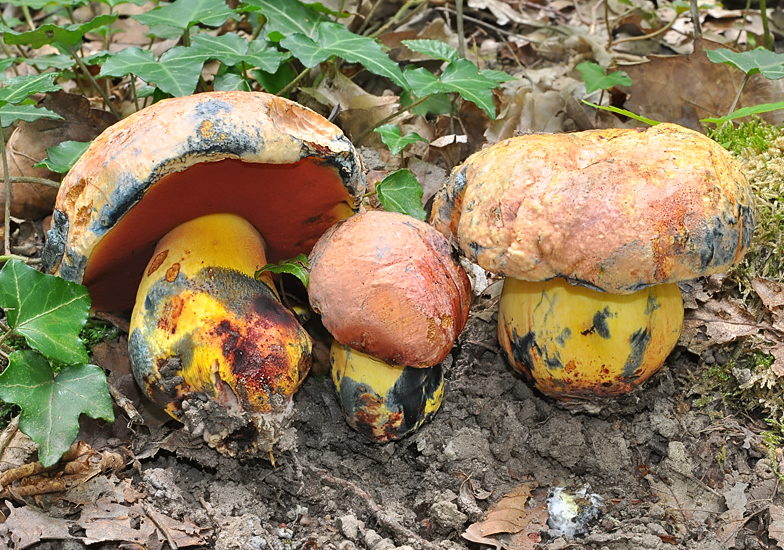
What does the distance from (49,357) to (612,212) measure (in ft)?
5.46

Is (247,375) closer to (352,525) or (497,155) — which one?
(352,525)

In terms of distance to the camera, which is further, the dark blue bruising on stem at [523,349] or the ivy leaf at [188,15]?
the ivy leaf at [188,15]

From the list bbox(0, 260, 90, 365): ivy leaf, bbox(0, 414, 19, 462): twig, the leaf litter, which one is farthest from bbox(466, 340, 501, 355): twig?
bbox(0, 414, 19, 462): twig

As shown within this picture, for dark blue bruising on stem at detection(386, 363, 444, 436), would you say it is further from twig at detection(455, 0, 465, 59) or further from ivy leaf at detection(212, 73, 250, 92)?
twig at detection(455, 0, 465, 59)

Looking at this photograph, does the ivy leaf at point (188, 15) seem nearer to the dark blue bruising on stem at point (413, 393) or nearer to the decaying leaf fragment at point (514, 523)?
the dark blue bruising on stem at point (413, 393)

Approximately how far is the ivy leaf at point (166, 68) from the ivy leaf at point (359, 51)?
20.9 inches

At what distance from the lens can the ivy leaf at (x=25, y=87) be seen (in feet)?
8.18

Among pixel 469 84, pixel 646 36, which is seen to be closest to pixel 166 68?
pixel 469 84

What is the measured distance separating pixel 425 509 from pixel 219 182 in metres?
1.21

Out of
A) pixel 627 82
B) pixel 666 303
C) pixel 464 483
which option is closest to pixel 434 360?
pixel 464 483

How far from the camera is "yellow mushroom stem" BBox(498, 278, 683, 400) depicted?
2.01 meters

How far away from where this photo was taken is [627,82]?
324cm

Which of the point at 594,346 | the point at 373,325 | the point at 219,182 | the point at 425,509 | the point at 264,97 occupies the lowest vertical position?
the point at 425,509

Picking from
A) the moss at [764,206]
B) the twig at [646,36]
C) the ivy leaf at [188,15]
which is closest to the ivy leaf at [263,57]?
the ivy leaf at [188,15]
